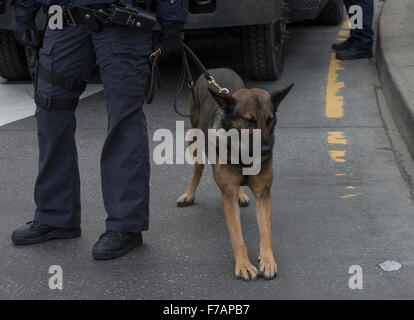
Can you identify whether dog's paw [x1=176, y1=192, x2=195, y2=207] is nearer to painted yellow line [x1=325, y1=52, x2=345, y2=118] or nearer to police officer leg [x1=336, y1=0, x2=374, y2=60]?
painted yellow line [x1=325, y1=52, x2=345, y2=118]

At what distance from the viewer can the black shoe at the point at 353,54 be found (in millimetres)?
8477

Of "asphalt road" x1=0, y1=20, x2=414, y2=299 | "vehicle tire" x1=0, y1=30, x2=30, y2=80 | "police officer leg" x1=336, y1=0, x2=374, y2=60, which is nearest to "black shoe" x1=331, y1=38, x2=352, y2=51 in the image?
"police officer leg" x1=336, y1=0, x2=374, y2=60

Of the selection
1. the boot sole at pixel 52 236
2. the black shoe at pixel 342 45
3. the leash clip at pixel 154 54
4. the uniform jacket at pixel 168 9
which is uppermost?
the uniform jacket at pixel 168 9

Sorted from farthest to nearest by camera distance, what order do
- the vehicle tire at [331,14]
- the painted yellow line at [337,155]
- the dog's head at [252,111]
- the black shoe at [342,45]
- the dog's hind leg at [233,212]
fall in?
the vehicle tire at [331,14]
the black shoe at [342,45]
the painted yellow line at [337,155]
the dog's hind leg at [233,212]
the dog's head at [252,111]

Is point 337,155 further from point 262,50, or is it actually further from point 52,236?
point 52,236

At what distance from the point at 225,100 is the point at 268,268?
87cm

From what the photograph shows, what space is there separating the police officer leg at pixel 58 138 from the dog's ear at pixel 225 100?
0.81 m

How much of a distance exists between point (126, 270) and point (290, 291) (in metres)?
0.87

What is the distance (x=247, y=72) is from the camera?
24.5ft

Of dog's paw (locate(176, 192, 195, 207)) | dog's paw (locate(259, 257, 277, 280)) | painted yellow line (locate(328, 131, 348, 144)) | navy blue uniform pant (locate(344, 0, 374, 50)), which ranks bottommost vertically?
navy blue uniform pant (locate(344, 0, 374, 50))

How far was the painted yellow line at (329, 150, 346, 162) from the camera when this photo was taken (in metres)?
5.37

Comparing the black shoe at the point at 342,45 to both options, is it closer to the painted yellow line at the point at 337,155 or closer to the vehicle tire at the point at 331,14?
the vehicle tire at the point at 331,14

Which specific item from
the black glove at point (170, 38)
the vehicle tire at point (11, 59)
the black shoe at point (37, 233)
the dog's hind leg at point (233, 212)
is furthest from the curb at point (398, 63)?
the vehicle tire at point (11, 59)
